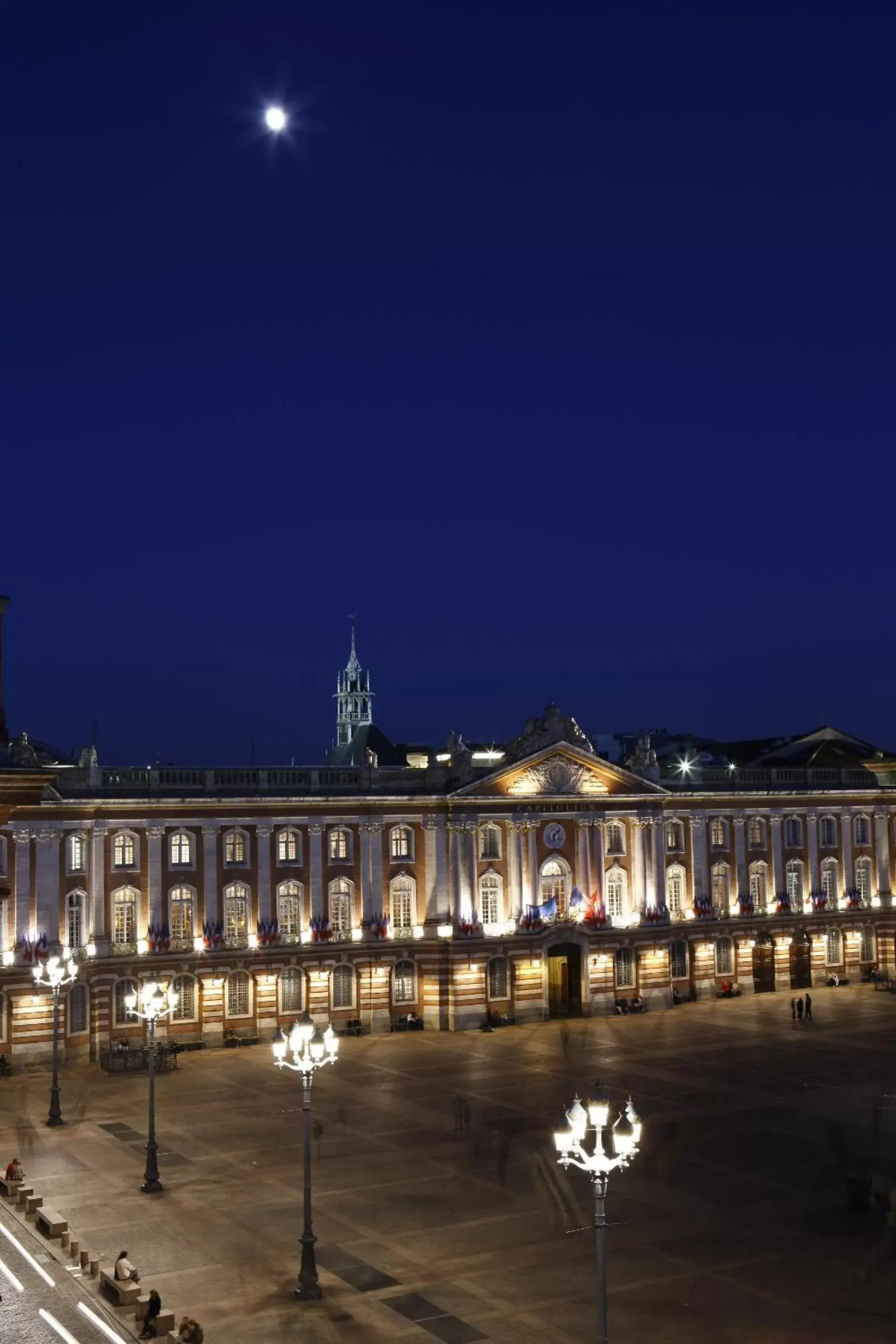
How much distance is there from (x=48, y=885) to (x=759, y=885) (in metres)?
41.0

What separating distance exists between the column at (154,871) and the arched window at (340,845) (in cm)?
A: 882

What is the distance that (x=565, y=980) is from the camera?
79.0 meters

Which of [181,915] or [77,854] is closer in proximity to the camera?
[77,854]

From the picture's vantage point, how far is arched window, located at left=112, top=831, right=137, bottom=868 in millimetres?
68188

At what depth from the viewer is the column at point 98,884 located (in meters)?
66.6

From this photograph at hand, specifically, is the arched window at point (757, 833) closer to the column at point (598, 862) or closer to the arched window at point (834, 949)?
the arched window at point (834, 949)

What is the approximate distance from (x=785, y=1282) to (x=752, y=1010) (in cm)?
4568

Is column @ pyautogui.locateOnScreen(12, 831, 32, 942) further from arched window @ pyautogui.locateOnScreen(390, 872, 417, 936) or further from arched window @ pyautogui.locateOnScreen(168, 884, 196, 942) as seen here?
arched window @ pyautogui.locateOnScreen(390, 872, 417, 936)

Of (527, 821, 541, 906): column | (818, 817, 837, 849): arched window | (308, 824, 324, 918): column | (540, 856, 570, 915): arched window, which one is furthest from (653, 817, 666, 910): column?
(308, 824, 324, 918): column

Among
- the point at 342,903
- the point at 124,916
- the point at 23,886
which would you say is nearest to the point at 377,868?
the point at 342,903

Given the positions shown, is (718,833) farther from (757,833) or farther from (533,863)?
(533,863)

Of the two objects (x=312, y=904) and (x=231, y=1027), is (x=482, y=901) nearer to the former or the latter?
(x=312, y=904)

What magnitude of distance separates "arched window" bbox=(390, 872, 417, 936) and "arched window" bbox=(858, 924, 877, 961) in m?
30.3

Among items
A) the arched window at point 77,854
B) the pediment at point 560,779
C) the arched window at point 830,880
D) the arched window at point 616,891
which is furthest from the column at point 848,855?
the arched window at point 77,854
